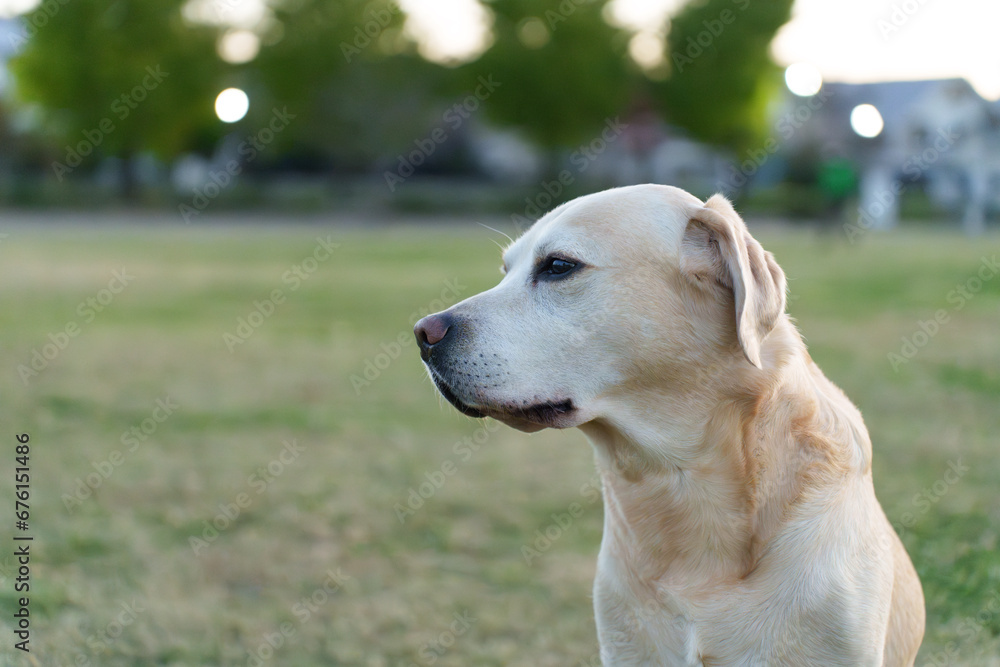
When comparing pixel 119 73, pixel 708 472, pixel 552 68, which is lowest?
pixel 552 68

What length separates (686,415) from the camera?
281 cm

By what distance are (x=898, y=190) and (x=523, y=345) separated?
49.3 meters

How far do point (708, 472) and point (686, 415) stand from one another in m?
0.19

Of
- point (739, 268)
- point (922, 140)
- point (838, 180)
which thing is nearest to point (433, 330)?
point (739, 268)

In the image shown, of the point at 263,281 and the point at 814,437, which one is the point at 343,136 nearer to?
the point at 263,281

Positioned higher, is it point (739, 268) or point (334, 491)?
point (739, 268)

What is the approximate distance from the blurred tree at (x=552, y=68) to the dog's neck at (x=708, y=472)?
138 feet

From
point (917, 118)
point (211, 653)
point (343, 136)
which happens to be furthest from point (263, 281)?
point (917, 118)

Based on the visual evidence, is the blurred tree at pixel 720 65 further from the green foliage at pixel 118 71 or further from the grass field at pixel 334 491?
the grass field at pixel 334 491

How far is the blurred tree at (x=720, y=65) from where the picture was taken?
45250 mm

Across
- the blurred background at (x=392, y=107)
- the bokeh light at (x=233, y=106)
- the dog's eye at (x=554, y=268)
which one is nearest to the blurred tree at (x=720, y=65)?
the blurred background at (x=392, y=107)

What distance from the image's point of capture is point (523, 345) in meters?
2.81

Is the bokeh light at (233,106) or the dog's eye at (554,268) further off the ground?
the dog's eye at (554,268)

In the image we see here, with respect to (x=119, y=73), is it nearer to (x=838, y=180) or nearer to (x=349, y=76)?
(x=349, y=76)
